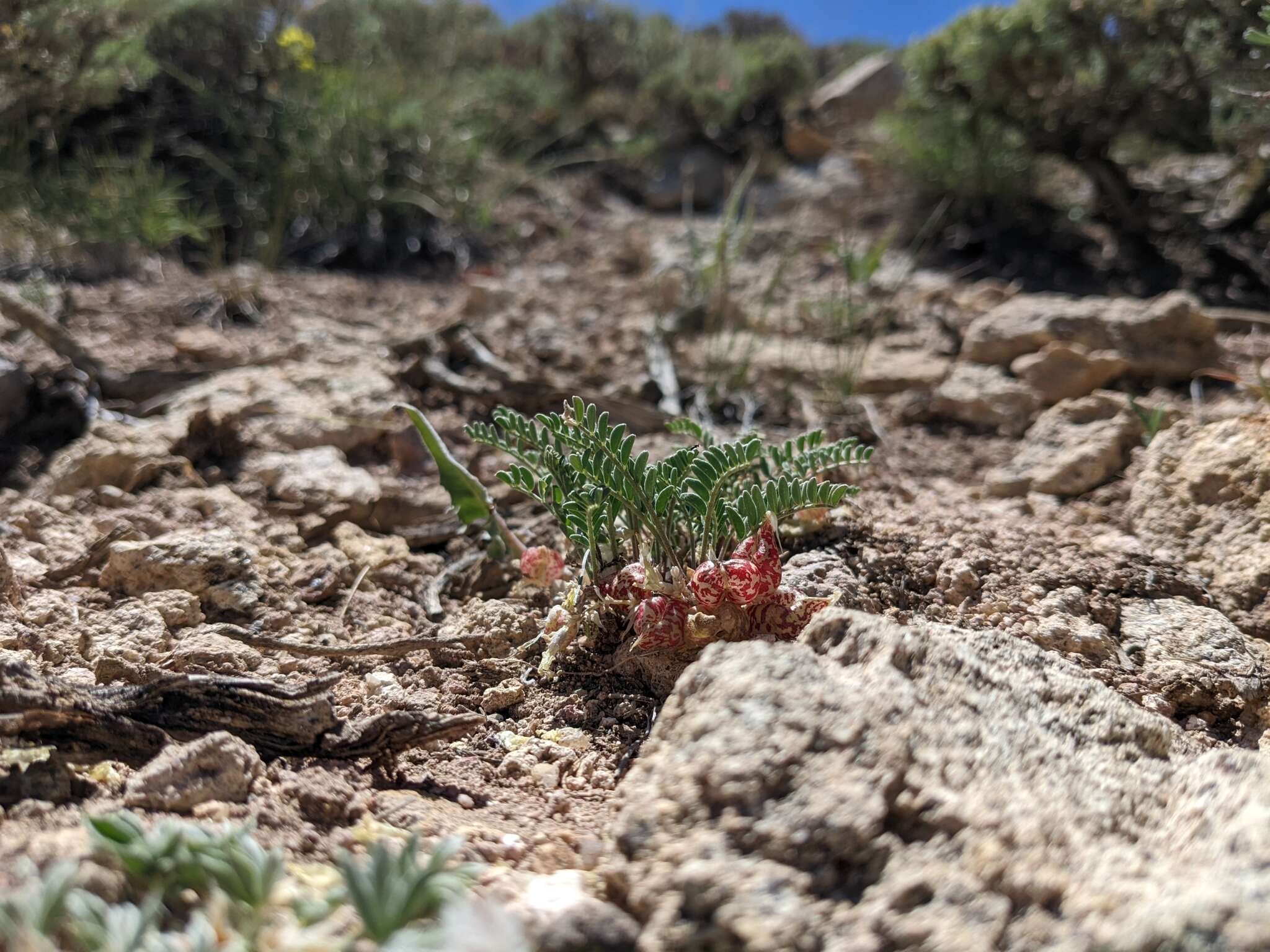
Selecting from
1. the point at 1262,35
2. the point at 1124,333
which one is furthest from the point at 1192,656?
the point at 1124,333

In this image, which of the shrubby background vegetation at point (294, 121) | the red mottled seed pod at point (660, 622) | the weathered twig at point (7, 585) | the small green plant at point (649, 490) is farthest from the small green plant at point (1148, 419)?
the shrubby background vegetation at point (294, 121)

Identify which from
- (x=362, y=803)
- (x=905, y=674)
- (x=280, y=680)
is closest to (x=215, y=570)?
(x=280, y=680)

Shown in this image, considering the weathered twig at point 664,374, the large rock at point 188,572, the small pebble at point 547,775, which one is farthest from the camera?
the weathered twig at point 664,374

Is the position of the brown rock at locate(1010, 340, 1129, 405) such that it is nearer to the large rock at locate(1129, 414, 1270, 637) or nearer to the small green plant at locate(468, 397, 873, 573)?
the large rock at locate(1129, 414, 1270, 637)

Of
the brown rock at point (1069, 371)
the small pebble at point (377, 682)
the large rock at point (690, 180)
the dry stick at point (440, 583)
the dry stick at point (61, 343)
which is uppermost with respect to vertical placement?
the large rock at point (690, 180)

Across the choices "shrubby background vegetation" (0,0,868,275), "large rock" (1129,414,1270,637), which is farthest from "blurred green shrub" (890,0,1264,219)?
"shrubby background vegetation" (0,0,868,275)

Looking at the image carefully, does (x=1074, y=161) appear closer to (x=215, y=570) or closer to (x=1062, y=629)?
(x=1062, y=629)

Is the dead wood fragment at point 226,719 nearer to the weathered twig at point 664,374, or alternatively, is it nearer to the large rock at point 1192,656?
the large rock at point 1192,656
